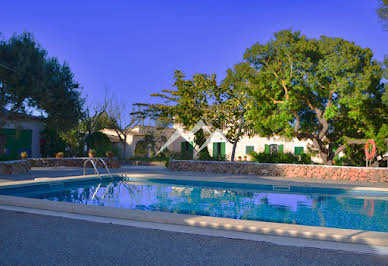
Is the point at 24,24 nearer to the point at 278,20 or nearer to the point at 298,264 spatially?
the point at 278,20

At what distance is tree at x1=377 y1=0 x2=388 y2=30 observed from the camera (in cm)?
1373

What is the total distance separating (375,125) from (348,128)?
1148 millimetres

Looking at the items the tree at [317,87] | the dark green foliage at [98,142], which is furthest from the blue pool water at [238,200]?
the dark green foliage at [98,142]

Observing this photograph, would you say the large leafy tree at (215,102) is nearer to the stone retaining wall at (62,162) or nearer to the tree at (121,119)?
the stone retaining wall at (62,162)

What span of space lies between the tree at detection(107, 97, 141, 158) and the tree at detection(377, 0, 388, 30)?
18.8 meters

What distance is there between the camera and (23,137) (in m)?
20.4

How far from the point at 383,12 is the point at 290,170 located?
7572 millimetres

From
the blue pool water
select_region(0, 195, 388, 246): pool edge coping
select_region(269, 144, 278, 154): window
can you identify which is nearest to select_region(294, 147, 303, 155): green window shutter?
select_region(269, 144, 278, 154): window

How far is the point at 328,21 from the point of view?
1570 centimetres

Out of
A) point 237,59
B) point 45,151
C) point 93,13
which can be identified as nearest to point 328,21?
point 237,59

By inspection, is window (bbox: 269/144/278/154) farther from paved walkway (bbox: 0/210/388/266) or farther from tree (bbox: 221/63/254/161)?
paved walkway (bbox: 0/210/388/266)

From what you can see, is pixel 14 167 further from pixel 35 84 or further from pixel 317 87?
pixel 317 87

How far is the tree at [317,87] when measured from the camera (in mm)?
14273

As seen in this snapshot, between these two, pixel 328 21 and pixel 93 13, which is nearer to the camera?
pixel 328 21
